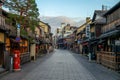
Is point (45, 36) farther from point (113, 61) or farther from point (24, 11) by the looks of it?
point (113, 61)

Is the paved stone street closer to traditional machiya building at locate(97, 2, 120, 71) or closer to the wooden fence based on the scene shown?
the wooden fence

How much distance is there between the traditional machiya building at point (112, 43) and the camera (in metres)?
24.8

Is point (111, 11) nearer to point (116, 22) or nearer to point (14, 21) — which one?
point (116, 22)

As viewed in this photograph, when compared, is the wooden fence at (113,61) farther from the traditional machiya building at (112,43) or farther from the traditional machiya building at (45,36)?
the traditional machiya building at (45,36)

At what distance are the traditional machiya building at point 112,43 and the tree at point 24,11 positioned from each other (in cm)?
957

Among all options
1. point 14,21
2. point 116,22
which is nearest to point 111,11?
point 116,22

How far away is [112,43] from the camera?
3534cm

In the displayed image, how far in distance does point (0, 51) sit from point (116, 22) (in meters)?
16.1

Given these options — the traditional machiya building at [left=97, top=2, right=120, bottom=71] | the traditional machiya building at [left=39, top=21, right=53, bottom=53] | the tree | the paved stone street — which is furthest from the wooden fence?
the traditional machiya building at [left=39, top=21, right=53, bottom=53]

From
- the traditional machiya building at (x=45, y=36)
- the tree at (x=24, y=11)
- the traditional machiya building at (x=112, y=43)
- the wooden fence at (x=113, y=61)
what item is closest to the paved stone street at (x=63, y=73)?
the wooden fence at (x=113, y=61)

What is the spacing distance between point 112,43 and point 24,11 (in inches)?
486

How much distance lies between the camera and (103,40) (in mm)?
40156

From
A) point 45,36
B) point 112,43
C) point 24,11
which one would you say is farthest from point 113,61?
point 45,36

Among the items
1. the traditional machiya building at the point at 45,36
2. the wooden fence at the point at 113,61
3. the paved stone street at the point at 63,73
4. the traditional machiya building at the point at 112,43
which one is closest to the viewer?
the paved stone street at the point at 63,73
